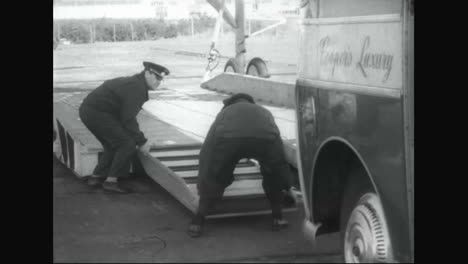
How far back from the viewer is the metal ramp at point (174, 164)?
7824 millimetres

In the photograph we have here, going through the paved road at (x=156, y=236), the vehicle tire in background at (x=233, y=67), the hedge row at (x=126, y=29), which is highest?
the hedge row at (x=126, y=29)

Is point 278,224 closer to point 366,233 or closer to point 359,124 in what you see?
point 366,233

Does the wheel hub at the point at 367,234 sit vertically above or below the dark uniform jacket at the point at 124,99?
below

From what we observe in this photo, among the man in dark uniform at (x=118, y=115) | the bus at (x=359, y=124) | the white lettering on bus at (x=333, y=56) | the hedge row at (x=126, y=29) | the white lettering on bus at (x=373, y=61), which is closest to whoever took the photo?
the bus at (x=359, y=124)

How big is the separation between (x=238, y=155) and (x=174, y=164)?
1720 mm

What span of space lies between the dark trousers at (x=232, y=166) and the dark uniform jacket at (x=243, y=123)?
0.17 feet

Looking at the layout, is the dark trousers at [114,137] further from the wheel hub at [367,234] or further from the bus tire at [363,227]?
the wheel hub at [367,234]

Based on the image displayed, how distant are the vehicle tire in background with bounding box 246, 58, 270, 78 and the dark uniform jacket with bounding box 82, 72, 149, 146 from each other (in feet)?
26.0

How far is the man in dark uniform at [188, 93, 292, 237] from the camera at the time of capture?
23.7 ft

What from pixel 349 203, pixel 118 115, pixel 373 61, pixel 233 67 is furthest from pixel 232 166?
pixel 233 67

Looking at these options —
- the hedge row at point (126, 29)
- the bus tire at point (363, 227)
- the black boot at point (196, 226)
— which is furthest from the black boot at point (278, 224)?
the hedge row at point (126, 29)
